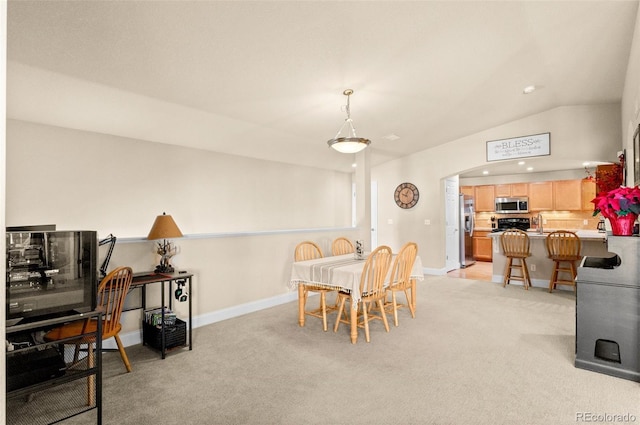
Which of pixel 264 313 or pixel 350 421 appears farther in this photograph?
pixel 264 313

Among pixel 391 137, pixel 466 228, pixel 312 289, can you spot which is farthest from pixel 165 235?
pixel 466 228

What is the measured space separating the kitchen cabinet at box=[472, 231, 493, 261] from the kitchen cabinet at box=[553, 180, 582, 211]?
163cm

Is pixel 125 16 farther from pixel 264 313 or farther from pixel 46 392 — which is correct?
pixel 264 313

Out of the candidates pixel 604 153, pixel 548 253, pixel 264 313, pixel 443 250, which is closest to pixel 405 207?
Answer: pixel 443 250

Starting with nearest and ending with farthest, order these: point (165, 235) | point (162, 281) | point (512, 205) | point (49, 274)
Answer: point (49, 274)
point (162, 281)
point (165, 235)
point (512, 205)

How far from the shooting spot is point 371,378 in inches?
101

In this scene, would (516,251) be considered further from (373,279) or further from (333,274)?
(333,274)

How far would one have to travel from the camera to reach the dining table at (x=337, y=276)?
127 inches

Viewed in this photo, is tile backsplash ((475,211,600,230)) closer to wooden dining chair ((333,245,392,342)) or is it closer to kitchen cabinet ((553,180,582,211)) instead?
kitchen cabinet ((553,180,582,211))

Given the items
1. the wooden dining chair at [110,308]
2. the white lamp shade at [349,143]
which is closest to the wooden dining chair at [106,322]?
the wooden dining chair at [110,308]

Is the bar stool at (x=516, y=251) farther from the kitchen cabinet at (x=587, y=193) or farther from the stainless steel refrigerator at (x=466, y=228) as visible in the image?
the kitchen cabinet at (x=587, y=193)

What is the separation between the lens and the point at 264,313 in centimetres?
425

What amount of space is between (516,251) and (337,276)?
145 inches

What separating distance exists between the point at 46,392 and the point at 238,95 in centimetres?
306
